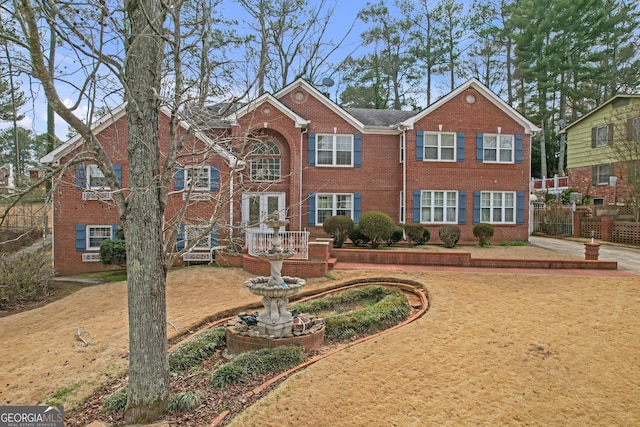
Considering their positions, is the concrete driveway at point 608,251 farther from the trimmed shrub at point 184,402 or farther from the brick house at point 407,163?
the trimmed shrub at point 184,402

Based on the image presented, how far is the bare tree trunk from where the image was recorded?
15.9 feet

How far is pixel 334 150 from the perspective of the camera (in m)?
19.6

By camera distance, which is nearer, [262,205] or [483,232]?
[483,232]

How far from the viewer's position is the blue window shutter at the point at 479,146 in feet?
65.3

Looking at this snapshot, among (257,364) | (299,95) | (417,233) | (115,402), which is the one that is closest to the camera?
(115,402)

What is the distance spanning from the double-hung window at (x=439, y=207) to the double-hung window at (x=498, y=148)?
8.68 feet

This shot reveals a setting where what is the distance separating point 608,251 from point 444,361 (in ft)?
51.0

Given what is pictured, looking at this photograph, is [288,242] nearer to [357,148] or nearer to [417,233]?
[417,233]

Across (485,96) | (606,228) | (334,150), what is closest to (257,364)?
(334,150)

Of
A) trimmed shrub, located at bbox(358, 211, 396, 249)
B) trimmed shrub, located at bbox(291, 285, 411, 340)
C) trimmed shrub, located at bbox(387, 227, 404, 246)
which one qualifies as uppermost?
trimmed shrub, located at bbox(358, 211, 396, 249)

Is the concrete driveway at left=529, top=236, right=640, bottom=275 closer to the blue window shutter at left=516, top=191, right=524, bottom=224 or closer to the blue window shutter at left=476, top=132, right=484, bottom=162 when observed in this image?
the blue window shutter at left=516, top=191, right=524, bottom=224

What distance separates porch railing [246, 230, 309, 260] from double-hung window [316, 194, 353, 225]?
5085mm

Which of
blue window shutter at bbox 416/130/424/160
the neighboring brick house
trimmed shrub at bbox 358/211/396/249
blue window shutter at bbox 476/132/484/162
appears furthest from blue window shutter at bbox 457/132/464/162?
the neighboring brick house

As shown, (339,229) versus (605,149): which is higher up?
(605,149)
